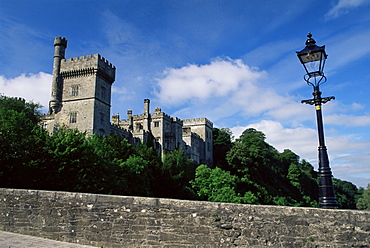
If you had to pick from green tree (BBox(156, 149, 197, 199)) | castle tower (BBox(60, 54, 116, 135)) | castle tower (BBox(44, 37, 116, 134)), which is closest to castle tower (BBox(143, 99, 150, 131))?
green tree (BBox(156, 149, 197, 199))

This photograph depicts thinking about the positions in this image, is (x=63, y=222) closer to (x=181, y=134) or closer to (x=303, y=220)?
(x=303, y=220)

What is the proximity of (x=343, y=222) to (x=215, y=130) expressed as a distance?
270ft

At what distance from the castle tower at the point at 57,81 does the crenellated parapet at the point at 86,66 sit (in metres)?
0.91

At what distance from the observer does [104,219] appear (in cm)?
838

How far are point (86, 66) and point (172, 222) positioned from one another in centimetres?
4033

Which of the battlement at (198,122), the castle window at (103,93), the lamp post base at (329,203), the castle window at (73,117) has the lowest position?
the lamp post base at (329,203)

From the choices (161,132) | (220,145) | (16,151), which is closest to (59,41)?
(161,132)

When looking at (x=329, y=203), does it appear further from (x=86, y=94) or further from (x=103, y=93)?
(x=103, y=93)

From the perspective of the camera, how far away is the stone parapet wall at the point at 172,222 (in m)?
6.77

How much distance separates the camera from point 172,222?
780cm

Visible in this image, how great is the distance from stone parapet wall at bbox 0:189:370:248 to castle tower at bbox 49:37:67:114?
126 ft

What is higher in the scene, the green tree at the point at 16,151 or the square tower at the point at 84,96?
the square tower at the point at 84,96

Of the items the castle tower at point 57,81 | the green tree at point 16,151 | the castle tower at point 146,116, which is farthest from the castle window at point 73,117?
the castle tower at point 146,116

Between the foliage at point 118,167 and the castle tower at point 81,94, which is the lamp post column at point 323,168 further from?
the castle tower at point 81,94
